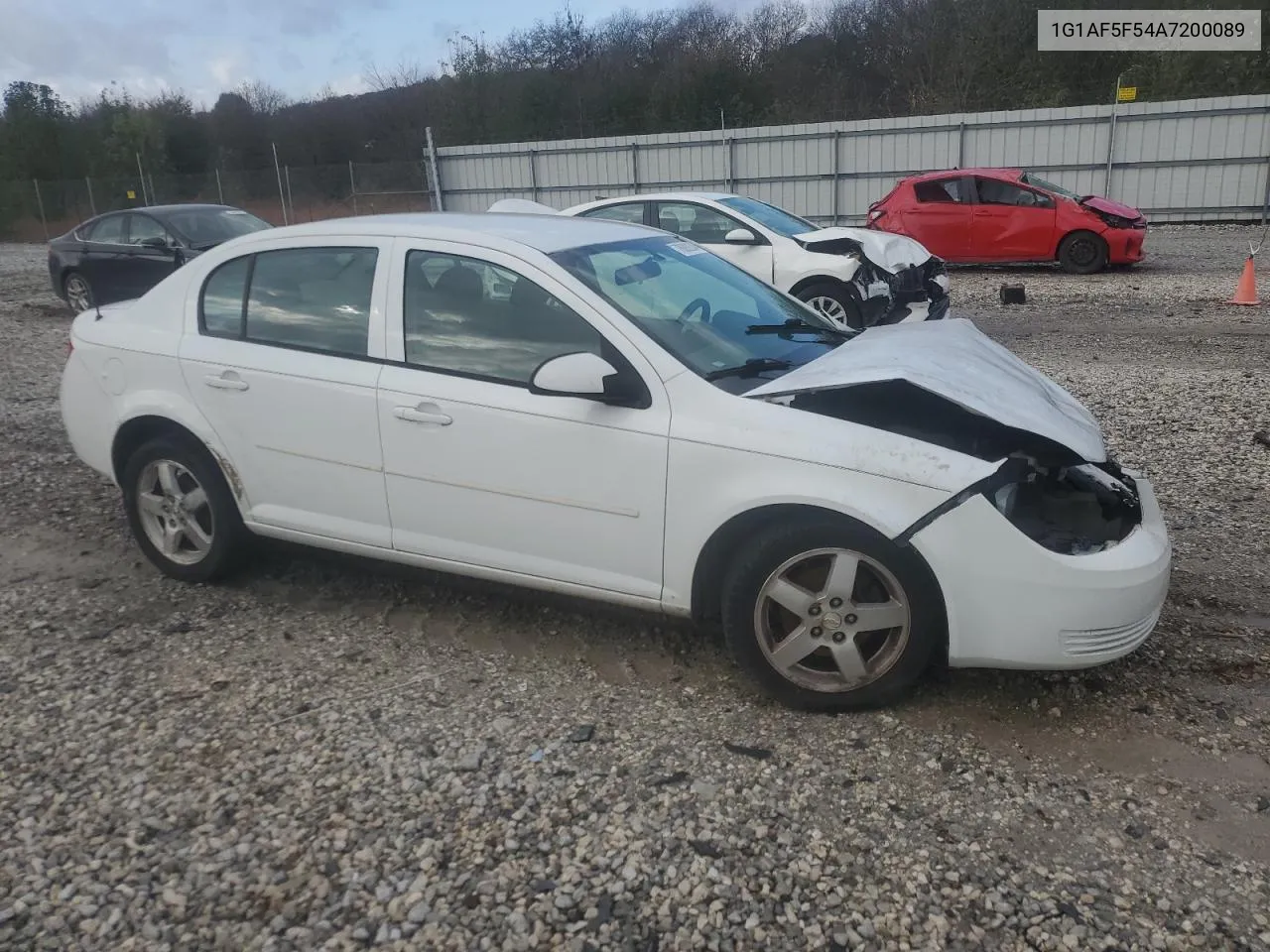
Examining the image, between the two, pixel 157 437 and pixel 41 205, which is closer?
pixel 157 437

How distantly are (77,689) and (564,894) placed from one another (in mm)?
2215

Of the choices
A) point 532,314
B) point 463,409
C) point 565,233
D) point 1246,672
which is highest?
point 565,233

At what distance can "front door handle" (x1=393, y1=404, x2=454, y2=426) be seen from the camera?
3686 millimetres

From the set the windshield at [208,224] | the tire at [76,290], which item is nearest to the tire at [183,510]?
the windshield at [208,224]

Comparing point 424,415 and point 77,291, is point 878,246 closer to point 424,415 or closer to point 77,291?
point 424,415

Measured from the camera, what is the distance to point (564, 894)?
2559mm

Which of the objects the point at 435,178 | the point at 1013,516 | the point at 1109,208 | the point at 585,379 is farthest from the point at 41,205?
the point at 1013,516

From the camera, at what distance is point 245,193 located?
3359 cm

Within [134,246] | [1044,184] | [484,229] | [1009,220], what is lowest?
[1009,220]

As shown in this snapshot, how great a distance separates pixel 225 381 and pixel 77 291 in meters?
12.1

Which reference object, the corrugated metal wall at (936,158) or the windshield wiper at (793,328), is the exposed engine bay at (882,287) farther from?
the corrugated metal wall at (936,158)

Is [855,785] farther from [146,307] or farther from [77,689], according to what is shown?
[146,307]

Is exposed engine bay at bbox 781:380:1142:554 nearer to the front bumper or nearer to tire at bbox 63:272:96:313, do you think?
the front bumper

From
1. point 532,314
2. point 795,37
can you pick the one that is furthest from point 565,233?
point 795,37
